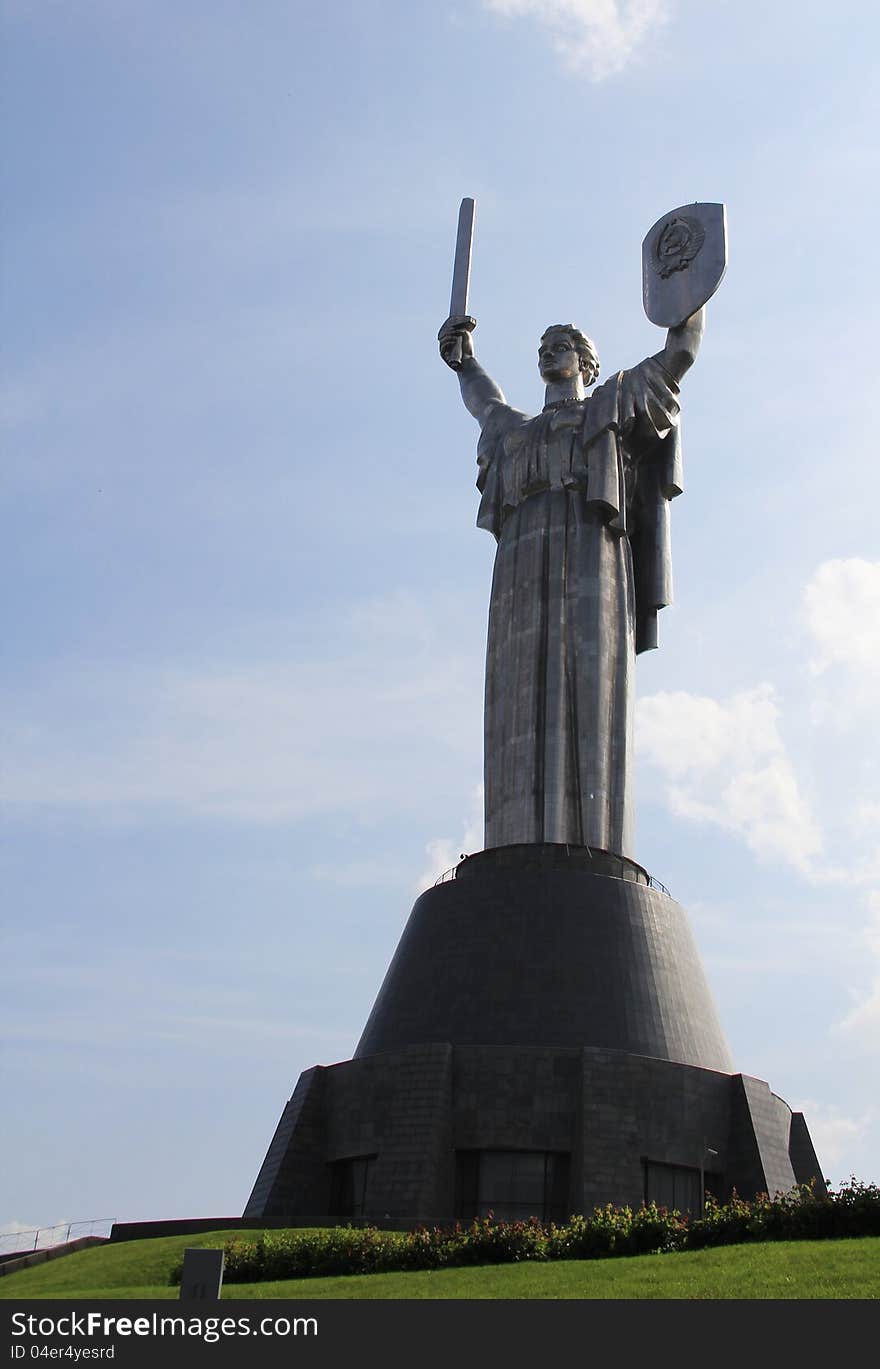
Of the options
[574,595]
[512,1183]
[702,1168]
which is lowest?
[512,1183]

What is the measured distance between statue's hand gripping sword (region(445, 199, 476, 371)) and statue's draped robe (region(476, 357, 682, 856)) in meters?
2.31

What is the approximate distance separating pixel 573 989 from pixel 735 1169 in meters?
Result: 2.98

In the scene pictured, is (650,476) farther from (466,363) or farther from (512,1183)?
(512,1183)

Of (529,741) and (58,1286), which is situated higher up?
(529,741)

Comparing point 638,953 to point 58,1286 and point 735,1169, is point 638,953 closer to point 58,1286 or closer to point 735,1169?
point 735,1169

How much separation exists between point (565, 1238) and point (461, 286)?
18285 millimetres

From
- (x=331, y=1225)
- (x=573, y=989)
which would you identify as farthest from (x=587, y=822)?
(x=331, y=1225)

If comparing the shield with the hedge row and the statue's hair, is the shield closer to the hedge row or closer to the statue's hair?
the statue's hair

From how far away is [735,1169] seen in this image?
18594mm

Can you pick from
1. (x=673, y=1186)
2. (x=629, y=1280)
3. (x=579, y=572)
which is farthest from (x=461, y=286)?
(x=629, y=1280)

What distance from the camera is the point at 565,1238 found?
13.4m

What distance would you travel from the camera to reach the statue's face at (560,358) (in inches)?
993

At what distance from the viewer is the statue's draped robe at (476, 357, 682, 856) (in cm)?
2225

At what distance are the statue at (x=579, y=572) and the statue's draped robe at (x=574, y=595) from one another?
2 centimetres
